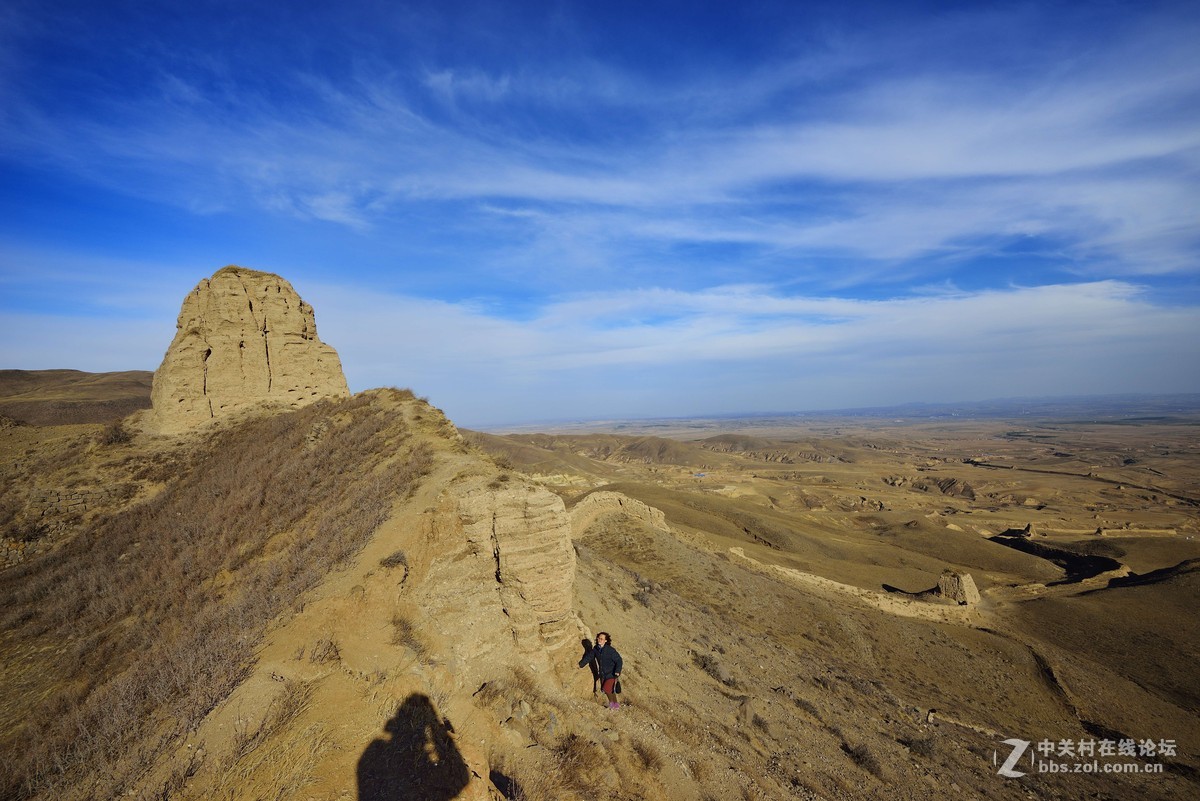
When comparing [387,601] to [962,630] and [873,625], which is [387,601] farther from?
[962,630]

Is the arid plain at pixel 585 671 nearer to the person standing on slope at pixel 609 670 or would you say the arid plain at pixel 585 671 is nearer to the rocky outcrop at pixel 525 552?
the rocky outcrop at pixel 525 552

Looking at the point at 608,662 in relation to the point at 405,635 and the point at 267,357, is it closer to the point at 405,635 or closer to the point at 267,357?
the point at 405,635

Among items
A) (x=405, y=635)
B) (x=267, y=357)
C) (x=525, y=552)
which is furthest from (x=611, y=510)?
(x=405, y=635)

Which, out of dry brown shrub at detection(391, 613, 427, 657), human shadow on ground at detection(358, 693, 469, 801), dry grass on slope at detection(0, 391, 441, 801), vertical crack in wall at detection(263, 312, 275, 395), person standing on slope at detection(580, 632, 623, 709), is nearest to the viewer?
human shadow on ground at detection(358, 693, 469, 801)

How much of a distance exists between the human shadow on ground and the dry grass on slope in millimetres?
2198

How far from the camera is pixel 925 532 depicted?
137 ft

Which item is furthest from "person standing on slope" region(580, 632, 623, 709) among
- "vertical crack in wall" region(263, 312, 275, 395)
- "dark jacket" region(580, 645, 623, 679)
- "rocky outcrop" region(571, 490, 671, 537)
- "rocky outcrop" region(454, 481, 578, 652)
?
"vertical crack in wall" region(263, 312, 275, 395)

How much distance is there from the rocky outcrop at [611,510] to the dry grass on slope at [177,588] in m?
12.1

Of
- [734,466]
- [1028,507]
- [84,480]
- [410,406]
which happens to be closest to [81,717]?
[410,406]

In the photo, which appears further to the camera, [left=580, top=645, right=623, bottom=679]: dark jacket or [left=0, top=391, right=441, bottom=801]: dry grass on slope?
[left=580, top=645, right=623, bottom=679]: dark jacket

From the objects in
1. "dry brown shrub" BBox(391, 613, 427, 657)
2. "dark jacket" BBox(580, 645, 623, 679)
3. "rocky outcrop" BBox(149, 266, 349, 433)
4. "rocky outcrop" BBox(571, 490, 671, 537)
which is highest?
"rocky outcrop" BBox(149, 266, 349, 433)

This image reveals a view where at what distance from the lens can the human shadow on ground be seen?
536 centimetres

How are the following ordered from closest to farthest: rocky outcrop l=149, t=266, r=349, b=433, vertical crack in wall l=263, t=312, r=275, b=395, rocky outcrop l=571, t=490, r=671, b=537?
rocky outcrop l=149, t=266, r=349, b=433
vertical crack in wall l=263, t=312, r=275, b=395
rocky outcrop l=571, t=490, r=671, b=537

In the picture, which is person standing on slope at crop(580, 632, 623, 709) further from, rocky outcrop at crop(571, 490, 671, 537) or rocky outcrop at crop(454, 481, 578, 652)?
rocky outcrop at crop(571, 490, 671, 537)
